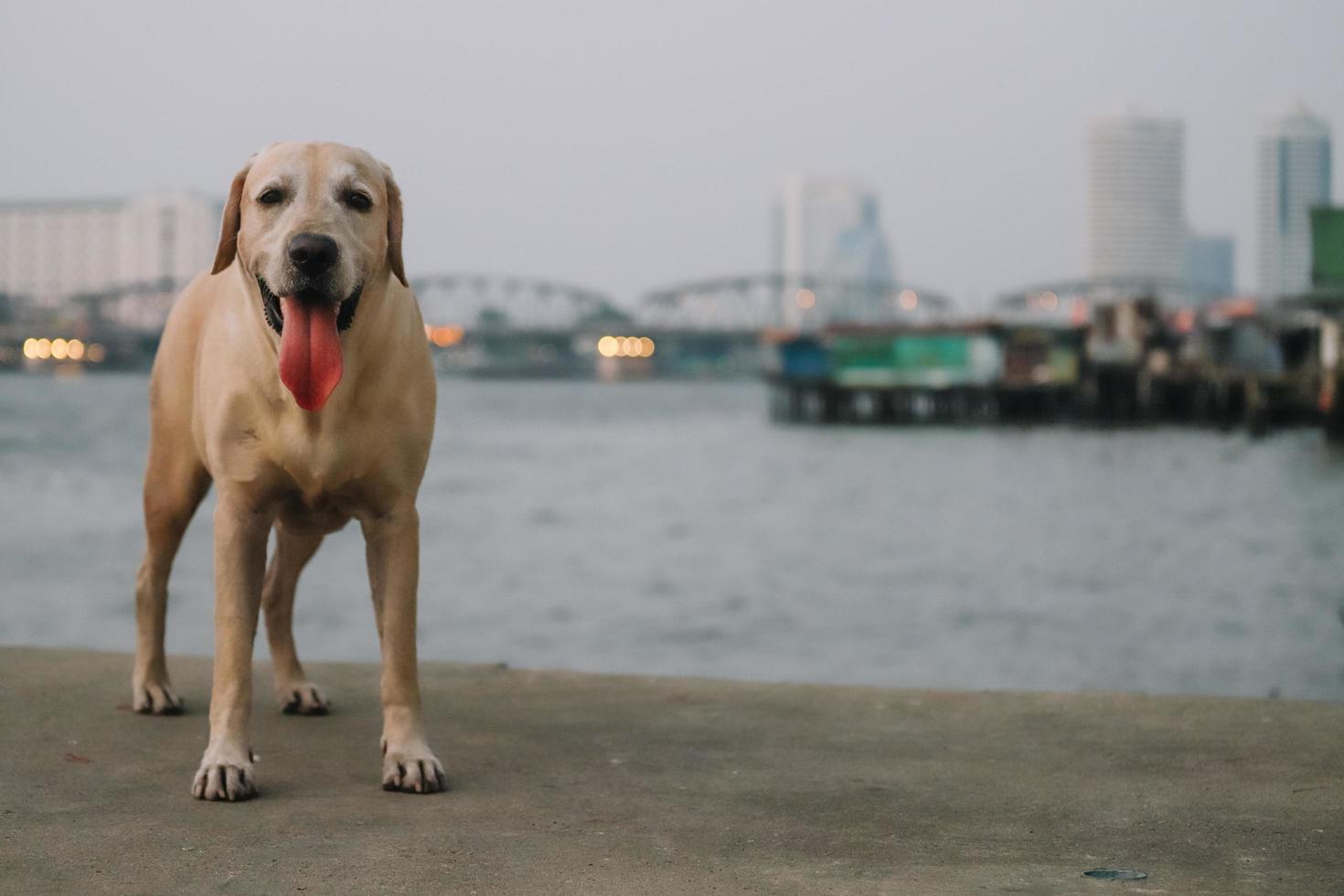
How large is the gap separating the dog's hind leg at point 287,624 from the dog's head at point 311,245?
4.03 feet

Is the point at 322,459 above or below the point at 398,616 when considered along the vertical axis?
above

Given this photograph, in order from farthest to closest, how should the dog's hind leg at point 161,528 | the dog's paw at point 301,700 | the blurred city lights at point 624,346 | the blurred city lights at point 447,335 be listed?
the blurred city lights at point 624,346 < the blurred city lights at point 447,335 < the dog's paw at point 301,700 < the dog's hind leg at point 161,528

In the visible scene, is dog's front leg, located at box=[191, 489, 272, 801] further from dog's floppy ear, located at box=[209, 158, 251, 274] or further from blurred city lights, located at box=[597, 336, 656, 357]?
blurred city lights, located at box=[597, 336, 656, 357]

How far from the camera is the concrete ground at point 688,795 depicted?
3.45 metres

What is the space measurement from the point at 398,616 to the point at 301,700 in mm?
1002

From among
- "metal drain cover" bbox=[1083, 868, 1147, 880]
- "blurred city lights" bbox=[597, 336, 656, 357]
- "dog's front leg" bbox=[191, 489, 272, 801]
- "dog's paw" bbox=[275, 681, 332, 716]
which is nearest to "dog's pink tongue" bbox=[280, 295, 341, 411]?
"dog's front leg" bbox=[191, 489, 272, 801]

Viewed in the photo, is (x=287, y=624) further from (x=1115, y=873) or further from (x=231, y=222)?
(x=1115, y=873)

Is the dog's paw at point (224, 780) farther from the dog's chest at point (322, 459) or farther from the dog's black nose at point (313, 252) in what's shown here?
the dog's black nose at point (313, 252)

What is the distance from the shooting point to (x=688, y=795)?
420 centimetres

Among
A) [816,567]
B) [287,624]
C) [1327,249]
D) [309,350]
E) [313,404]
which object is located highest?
[1327,249]

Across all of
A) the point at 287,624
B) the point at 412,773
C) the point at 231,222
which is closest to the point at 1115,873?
the point at 412,773

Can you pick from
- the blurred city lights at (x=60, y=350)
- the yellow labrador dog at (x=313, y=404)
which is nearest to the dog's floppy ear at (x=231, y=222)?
the yellow labrador dog at (x=313, y=404)

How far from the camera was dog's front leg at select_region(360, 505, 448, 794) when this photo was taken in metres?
4.40

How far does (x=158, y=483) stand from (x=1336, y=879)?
3552mm
